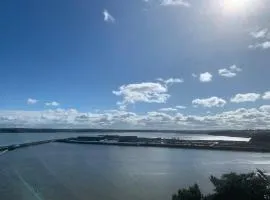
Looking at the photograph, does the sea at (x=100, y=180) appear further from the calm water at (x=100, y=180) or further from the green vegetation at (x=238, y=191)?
the green vegetation at (x=238, y=191)

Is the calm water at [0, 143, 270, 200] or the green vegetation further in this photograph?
the calm water at [0, 143, 270, 200]

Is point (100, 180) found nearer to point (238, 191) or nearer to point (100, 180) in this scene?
point (100, 180)

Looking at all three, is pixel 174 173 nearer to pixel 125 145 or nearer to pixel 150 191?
pixel 150 191

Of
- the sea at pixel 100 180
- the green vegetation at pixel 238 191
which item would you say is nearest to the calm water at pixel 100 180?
the sea at pixel 100 180

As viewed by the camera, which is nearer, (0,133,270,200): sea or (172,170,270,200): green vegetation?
(172,170,270,200): green vegetation

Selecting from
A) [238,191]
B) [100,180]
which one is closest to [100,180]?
[100,180]

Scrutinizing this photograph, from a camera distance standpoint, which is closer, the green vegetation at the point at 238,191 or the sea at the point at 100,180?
the green vegetation at the point at 238,191

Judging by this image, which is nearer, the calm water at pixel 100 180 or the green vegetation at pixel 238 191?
the green vegetation at pixel 238 191

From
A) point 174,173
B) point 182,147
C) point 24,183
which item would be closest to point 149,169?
point 174,173

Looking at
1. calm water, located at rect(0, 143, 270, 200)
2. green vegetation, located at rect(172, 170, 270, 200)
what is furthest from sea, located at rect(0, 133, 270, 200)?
green vegetation, located at rect(172, 170, 270, 200)

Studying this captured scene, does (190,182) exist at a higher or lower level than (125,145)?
lower

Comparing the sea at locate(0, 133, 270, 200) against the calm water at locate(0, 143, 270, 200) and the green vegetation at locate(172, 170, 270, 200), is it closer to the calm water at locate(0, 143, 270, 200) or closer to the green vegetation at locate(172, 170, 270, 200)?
the calm water at locate(0, 143, 270, 200)
